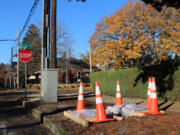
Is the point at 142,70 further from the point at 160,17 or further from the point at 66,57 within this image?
the point at 66,57

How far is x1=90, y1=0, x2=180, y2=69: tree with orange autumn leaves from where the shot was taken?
67.8ft

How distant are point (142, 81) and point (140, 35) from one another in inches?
448

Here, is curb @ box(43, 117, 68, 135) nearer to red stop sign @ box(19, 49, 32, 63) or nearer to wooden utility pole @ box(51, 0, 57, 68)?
wooden utility pole @ box(51, 0, 57, 68)

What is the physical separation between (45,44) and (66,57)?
1138 inches

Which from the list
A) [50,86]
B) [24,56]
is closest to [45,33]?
[24,56]

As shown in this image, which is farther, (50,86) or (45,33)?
(45,33)

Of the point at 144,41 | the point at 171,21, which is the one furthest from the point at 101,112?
the point at 171,21

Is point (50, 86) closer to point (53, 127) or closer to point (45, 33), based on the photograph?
point (45, 33)

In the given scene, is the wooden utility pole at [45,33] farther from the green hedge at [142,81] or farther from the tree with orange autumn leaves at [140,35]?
the tree with orange autumn leaves at [140,35]

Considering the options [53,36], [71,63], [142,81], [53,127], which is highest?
[71,63]

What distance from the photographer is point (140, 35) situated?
71.4 ft

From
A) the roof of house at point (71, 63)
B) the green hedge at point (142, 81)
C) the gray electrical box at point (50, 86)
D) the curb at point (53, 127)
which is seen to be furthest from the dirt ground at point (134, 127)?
the roof of house at point (71, 63)

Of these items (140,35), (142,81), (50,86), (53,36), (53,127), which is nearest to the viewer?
(53,127)

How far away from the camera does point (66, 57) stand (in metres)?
40.8
